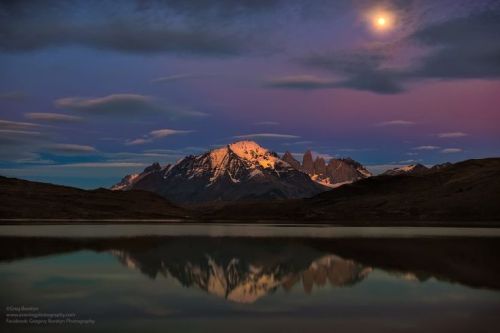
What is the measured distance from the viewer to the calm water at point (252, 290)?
971 inches

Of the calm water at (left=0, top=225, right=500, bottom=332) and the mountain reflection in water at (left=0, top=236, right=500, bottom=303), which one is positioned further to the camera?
the mountain reflection in water at (left=0, top=236, right=500, bottom=303)

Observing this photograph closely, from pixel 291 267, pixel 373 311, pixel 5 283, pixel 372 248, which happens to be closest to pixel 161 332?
pixel 373 311

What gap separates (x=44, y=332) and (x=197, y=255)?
3279cm

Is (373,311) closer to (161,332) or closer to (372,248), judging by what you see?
(161,332)

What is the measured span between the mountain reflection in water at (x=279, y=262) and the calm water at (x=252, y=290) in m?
0.09

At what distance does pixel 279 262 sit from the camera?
4941 cm

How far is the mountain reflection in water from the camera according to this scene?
37.5m

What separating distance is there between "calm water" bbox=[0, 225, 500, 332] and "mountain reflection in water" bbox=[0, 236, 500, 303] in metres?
0.09

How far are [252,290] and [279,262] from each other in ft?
49.1

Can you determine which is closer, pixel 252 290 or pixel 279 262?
pixel 252 290

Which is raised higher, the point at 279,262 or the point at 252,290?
the point at 279,262

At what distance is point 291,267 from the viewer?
150 feet

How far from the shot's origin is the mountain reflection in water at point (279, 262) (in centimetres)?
3753

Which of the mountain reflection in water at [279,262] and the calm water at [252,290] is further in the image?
the mountain reflection in water at [279,262]
